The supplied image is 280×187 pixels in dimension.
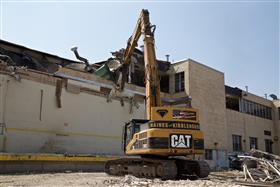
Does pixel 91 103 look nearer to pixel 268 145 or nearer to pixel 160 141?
pixel 160 141

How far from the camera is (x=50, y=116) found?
20.8 metres

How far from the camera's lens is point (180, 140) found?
1199 cm

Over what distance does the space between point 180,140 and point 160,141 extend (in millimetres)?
781

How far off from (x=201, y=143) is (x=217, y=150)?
747 inches

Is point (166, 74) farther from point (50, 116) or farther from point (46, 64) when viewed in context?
point (50, 116)

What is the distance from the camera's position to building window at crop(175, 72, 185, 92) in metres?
30.2

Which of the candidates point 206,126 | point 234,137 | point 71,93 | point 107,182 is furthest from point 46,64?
point 234,137

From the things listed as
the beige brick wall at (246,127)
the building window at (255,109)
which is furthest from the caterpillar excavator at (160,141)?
the building window at (255,109)

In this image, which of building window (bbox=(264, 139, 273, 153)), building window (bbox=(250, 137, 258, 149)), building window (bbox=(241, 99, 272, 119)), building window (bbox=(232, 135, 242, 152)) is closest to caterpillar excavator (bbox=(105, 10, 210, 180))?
building window (bbox=(232, 135, 242, 152))

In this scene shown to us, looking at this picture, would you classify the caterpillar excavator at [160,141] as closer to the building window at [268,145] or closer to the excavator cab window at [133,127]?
the excavator cab window at [133,127]

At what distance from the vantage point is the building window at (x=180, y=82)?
99.2ft

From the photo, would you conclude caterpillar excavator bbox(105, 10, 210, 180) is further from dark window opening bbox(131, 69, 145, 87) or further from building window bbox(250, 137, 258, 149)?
building window bbox(250, 137, 258, 149)

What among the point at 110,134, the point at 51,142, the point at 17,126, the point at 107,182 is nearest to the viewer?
the point at 107,182

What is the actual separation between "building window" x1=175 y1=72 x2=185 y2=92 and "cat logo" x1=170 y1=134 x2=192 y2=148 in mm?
18228
